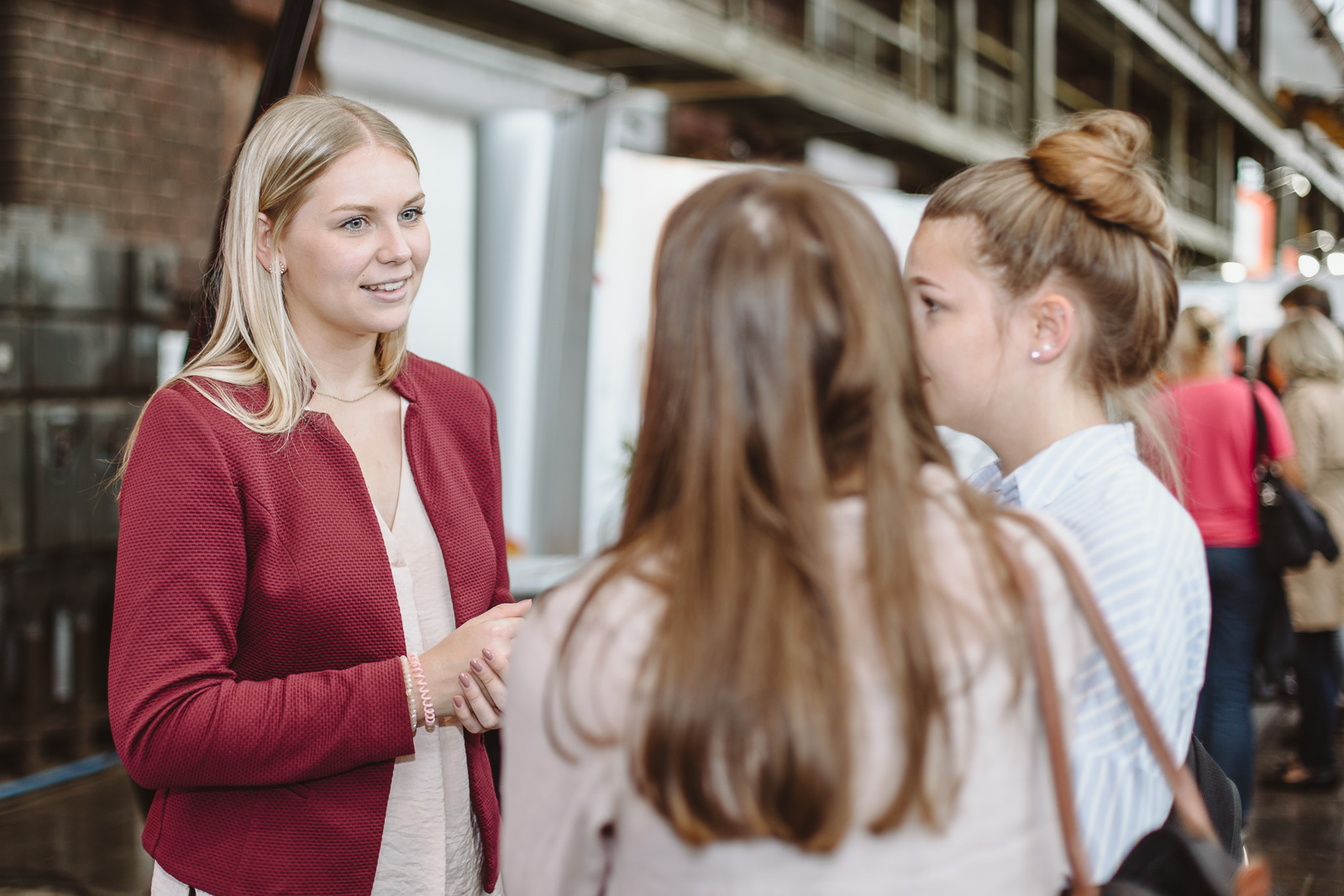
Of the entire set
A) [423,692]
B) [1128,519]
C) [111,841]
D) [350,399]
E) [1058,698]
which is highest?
[350,399]

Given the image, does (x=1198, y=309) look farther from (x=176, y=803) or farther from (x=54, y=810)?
(x=54, y=810)

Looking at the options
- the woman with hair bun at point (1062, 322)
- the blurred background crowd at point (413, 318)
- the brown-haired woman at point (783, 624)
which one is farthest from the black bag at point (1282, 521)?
the brown-haired woman at point (783, 624)

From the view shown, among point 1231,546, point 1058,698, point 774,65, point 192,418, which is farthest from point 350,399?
point 774,65

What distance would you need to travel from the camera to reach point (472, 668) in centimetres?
125

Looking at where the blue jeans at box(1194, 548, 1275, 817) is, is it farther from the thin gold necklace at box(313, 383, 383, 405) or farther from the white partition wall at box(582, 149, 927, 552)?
the thin gold necklace at box(313, 383, 383, 405)

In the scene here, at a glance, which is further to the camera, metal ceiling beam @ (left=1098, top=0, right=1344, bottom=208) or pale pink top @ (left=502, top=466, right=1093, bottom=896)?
metal ceiling beam @ (left=1098, top=0, right=1344, bottom=208)

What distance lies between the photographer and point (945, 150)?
31.7 ft

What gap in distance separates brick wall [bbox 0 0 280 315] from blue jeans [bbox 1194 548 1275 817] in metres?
3.78

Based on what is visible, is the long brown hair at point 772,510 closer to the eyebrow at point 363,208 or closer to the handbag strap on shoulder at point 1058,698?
the handbag strap on shoulder at point 1058,698

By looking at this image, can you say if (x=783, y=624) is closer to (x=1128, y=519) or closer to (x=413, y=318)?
(x=1128, y=519)

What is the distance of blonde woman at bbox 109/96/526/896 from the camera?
46.0 inches

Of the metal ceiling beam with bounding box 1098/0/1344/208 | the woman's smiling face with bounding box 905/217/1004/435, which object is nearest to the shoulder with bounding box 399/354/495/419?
the woman's smiling face with bounding box 905/217/1004/435

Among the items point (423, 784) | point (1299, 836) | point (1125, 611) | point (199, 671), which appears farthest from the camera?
point (1299, 836)

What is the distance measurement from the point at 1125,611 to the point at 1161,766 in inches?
7.9
